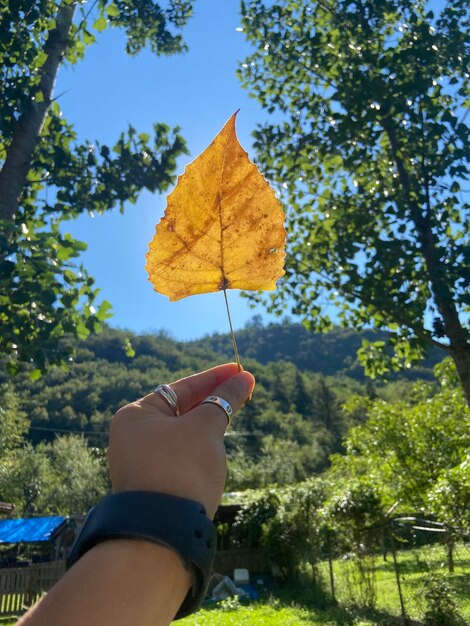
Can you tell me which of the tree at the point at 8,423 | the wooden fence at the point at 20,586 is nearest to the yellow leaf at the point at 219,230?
the wooden fence at the point at 20,586

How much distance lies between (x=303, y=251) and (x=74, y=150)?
9.27 feet

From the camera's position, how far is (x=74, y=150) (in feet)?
18.3

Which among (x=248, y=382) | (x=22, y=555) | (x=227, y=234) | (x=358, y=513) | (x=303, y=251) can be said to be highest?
(x=303, y=251)

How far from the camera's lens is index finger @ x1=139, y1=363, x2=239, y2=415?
3.34 feet

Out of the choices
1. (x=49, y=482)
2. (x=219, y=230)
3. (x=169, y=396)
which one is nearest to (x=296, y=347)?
(x=49, y=482)

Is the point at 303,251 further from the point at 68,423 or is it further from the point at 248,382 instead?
the point at 68,423

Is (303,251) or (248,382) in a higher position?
(303,251)

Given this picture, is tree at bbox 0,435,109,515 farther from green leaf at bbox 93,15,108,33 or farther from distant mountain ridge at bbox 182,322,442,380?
distant mountain ridge at bbox 182,322,442,380

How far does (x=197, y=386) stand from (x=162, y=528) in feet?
1.31

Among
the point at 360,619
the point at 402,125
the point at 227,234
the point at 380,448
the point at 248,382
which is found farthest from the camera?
the point at 380,448

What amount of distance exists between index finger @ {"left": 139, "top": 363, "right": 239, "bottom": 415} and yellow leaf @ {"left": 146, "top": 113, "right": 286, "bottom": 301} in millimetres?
245

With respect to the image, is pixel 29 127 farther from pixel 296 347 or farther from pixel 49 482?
pixel 296 347

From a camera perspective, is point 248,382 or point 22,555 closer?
point 248,382

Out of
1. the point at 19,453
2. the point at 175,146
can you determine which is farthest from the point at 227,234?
the point at 19,453
